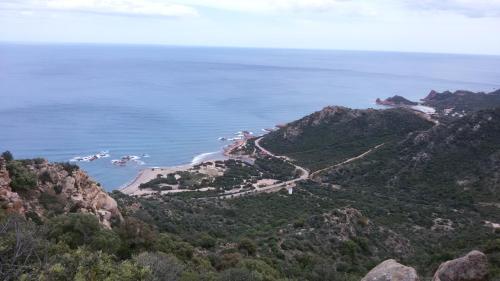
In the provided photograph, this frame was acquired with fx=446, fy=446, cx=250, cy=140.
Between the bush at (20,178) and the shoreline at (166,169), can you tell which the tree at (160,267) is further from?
the shoreline at (166,169)

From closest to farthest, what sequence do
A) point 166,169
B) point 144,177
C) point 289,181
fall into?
point 289,181 < point 144,177 < point 166,169

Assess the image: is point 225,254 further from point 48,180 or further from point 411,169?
point 411,169

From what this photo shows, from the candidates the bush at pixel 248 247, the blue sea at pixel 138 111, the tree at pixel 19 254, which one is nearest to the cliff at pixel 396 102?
the blue sea at pixel 138 111

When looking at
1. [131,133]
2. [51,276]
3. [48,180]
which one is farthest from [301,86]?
[51,276]

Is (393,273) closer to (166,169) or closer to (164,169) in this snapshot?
(166,169)

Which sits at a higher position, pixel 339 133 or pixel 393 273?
pixel 393 273

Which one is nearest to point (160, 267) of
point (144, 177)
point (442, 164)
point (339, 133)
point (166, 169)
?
point (442, 164)

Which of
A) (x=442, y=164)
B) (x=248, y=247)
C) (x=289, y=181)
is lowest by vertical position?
(x=289, y=181)
